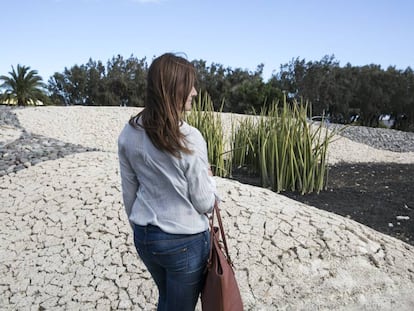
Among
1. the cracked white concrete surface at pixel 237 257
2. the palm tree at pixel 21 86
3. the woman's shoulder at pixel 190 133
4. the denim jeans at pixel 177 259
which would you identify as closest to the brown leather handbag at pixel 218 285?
the denim jeans at pixel 177 259

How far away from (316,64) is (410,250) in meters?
20.4

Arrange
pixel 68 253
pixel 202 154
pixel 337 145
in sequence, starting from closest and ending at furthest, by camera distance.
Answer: pixel 202 154, pixel 68 253, pixel 337 145

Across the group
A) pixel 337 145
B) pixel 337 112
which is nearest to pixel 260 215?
pixel 337 145

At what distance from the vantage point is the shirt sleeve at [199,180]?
136 cm

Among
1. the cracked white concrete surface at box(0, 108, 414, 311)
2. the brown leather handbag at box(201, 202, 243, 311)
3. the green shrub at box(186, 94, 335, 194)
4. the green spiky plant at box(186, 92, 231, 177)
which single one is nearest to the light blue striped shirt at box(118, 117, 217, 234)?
the brown leather handbag at box(201, 202, 243, 311)

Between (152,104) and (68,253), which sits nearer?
(152,104)

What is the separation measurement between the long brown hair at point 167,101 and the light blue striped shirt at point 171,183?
0.03 meters

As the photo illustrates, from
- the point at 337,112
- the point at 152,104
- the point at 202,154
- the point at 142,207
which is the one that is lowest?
the point at 337,112

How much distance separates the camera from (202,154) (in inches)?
54.6

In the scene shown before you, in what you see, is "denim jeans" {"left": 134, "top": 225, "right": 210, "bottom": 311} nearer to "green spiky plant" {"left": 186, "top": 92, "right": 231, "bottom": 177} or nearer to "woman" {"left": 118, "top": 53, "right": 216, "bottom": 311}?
"woman" {"left": 118, "top": 53, "right": 216, "bottom": 311}

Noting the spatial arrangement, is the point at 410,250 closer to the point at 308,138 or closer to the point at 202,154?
the point at 308,138

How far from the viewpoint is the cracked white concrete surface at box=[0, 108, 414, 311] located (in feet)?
8.85

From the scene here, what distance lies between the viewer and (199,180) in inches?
54.1

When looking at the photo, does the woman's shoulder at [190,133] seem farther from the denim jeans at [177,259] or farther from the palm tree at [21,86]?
the palm tree at [21,86]
